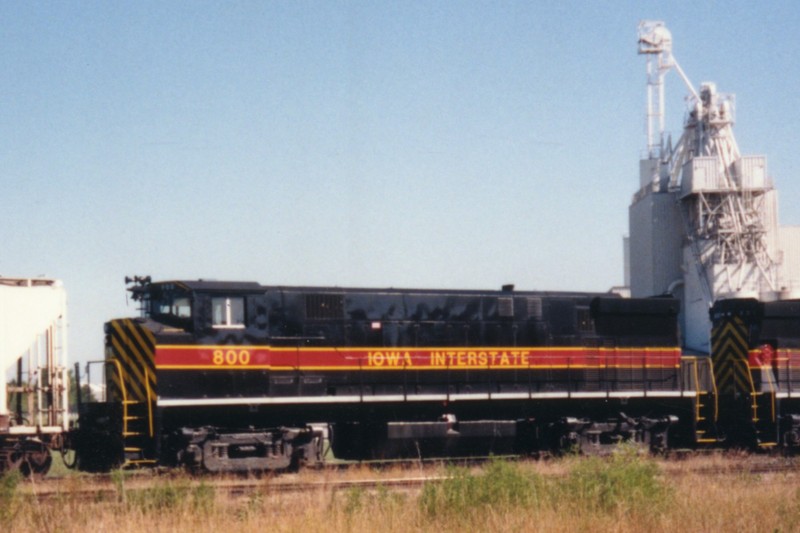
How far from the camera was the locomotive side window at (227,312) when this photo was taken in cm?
1600

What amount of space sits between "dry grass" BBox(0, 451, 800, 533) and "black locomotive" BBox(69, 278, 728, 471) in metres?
3.70

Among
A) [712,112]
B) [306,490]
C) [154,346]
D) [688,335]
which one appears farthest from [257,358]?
[712,112]

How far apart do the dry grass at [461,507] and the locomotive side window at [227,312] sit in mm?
4223

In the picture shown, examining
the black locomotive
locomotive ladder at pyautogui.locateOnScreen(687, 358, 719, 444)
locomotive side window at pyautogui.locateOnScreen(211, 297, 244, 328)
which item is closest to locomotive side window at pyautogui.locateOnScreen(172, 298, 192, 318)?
the black locomotive

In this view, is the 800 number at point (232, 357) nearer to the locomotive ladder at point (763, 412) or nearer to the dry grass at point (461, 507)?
the dry grass at point (461, 507)

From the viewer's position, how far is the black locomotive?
51.4 ft

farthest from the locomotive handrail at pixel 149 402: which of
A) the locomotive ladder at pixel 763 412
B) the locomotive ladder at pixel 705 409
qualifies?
the locomotive ladder at pixel 763 412

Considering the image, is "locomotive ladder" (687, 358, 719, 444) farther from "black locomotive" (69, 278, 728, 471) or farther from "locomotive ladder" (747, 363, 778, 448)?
"locomotive ladder" (747, 363, 778, 448)

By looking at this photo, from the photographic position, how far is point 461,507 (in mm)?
10734

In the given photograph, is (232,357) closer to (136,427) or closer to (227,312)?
(227,312)

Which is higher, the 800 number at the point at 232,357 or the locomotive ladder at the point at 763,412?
the 800 number at the point at 232,357

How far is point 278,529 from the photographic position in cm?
984

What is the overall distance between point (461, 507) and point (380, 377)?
6834 millimetres

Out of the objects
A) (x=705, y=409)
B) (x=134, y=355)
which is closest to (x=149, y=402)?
(x=134, y=355)
